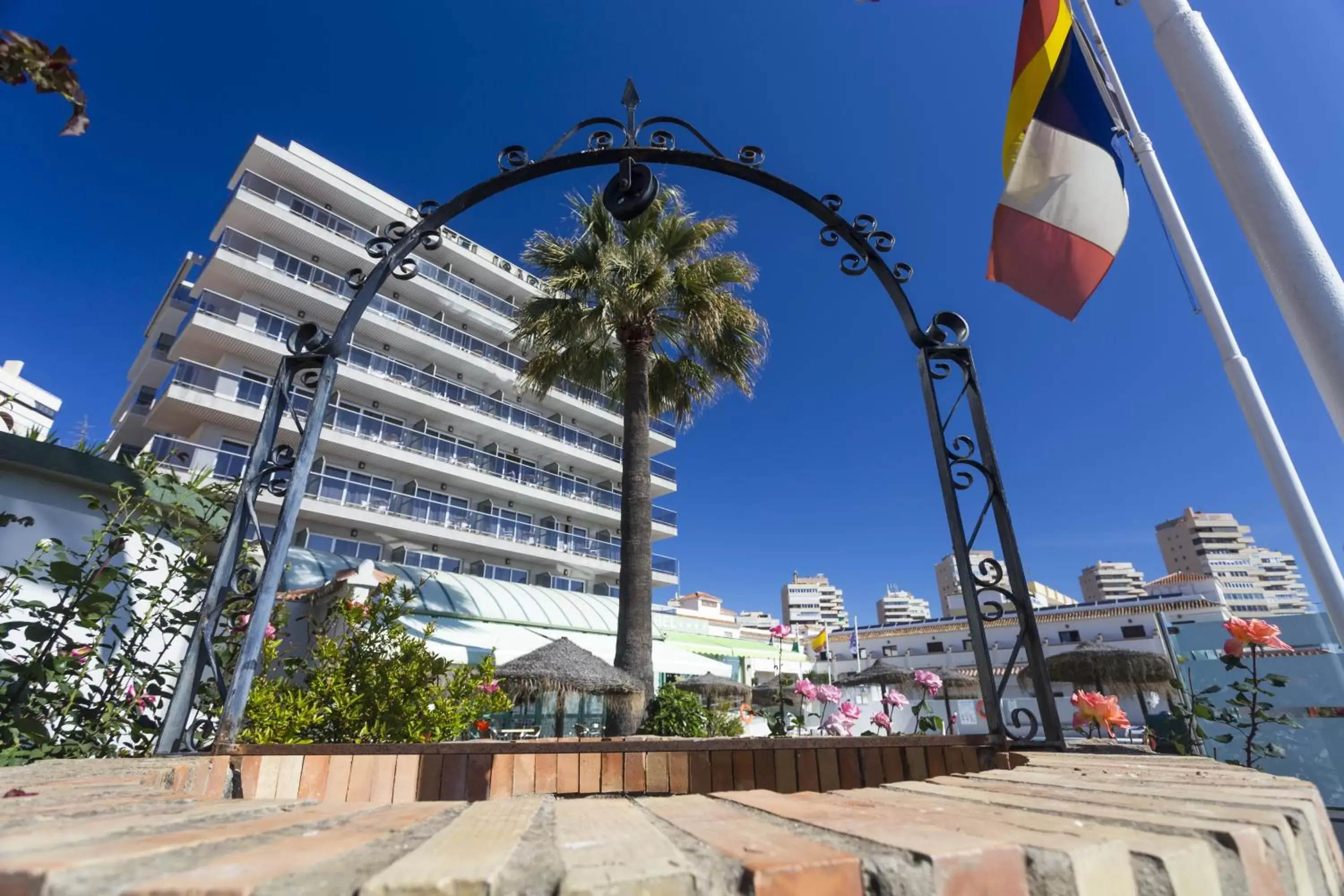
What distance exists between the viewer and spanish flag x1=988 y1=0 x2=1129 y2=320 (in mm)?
3666

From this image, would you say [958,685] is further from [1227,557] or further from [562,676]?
[1227,557]

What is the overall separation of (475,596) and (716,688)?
7149 millimetres

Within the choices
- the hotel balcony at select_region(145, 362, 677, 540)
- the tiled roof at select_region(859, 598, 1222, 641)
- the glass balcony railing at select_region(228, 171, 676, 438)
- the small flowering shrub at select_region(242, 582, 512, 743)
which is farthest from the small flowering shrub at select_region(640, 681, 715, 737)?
the tiled roof at select_region(859, 598, 1222, 641)

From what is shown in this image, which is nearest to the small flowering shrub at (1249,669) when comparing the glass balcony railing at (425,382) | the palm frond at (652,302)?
the palm frond at (652,302)

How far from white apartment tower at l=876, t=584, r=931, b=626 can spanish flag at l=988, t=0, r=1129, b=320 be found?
15452cm

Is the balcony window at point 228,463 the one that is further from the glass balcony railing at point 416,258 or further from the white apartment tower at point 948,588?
the white apartment tower at point 948,588

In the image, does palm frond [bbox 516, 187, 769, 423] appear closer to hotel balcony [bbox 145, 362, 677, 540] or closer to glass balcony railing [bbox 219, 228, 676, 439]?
glass balcony railing [bbox 219, 228, 676, 439]

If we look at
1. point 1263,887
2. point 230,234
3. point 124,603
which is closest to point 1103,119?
point 1263,887

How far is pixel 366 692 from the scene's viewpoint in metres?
3.60

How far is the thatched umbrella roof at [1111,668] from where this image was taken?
45.6 feet

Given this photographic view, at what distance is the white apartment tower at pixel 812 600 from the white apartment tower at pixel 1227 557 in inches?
2682

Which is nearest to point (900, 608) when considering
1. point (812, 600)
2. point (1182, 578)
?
point (812, 600)

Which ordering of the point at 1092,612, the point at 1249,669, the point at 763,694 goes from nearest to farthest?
1. the point at 1249,669
2. the point at 763,694
3. the point at 1092,612

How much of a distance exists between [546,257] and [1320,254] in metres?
10.0
